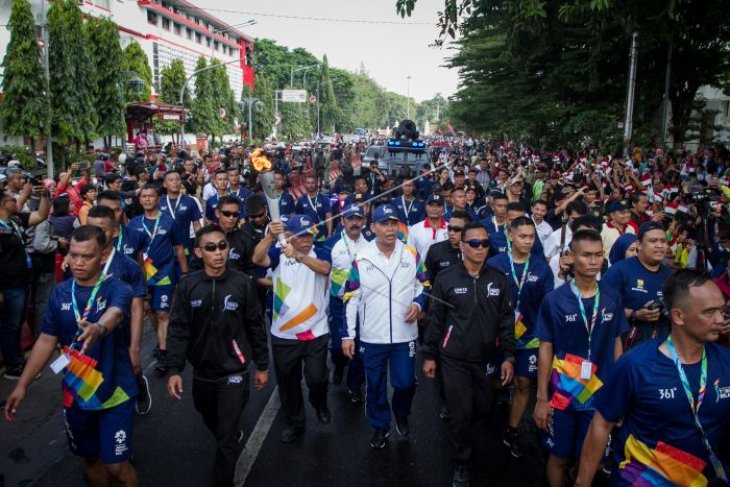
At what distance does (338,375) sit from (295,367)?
4.51 ft

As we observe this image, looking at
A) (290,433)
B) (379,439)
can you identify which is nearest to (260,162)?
(290,433)

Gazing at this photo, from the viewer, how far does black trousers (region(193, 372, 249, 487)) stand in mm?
4324

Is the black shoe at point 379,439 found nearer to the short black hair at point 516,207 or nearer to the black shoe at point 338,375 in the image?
the black shoe at point 338,375

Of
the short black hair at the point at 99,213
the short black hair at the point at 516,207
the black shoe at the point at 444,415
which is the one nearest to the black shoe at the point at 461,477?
the black shoe at the point at 444,415

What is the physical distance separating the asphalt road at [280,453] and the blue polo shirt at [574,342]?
3.32 ft

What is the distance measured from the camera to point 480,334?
4.60 meters

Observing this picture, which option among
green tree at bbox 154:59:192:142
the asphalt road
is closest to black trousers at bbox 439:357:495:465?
the asphalt road

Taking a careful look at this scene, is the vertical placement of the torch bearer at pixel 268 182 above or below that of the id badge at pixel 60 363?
above

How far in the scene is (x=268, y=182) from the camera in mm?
4441

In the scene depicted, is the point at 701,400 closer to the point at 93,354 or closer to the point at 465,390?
the point at 465,390

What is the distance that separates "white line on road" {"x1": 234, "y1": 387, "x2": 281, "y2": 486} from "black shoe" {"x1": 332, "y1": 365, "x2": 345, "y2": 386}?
67cm

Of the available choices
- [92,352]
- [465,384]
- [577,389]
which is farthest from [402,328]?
[92,352]

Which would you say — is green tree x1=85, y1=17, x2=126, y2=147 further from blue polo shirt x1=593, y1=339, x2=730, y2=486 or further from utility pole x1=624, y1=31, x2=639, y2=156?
blue polo shirt x1=593, y1=339, x2=730, y2=486

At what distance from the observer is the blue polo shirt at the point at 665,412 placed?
2.73 meters
